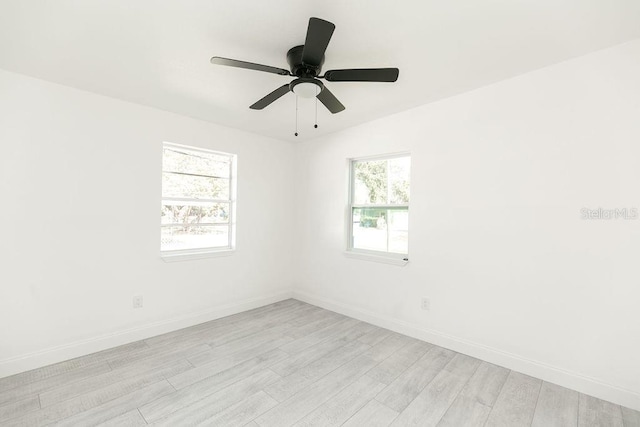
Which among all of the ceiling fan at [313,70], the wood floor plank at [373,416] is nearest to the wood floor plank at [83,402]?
the wood floor plank at [373,416]

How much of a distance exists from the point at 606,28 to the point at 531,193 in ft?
3.85

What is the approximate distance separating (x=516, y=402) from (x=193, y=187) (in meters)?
3.77

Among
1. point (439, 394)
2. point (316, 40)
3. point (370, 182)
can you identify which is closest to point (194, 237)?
point (370, 182)

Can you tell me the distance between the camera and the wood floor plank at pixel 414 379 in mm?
2070

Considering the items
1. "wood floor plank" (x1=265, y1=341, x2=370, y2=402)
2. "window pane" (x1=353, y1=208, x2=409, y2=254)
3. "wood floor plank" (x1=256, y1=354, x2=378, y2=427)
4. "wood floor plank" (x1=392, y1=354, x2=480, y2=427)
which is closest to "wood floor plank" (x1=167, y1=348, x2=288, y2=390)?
"wood floor plank" (x1=265, y1=341, x2=370, y2=402)

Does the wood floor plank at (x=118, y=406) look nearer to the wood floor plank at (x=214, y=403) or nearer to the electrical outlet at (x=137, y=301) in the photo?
the wood floor plank at (x=214, y=403)

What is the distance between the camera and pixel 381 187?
361 cm

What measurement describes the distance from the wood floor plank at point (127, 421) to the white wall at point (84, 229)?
120 cm

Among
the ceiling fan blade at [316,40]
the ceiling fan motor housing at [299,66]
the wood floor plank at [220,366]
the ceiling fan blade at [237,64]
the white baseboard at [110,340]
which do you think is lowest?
the wood floor plank at [220,366]

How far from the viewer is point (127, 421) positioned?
183 cm

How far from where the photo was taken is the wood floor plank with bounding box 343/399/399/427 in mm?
1833

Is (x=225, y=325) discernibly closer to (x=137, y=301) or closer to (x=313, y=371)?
(x=137, y=301)

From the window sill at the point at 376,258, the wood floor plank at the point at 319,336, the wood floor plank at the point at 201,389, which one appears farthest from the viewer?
the window sill at the point at 376,258

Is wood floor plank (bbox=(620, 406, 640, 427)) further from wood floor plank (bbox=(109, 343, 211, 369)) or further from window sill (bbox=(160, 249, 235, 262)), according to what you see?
window sill (bbox=(160, 249, 235, 262))
